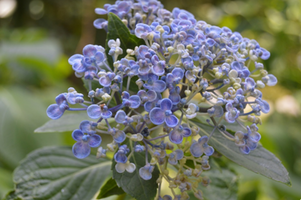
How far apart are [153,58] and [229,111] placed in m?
0.20

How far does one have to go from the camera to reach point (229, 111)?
59 centimetres

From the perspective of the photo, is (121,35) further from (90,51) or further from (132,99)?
(132,99)

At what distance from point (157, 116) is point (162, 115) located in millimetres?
11

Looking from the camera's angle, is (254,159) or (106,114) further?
(254,159)

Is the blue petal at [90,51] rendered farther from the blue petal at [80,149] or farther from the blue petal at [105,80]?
the blue petal at [80,149]

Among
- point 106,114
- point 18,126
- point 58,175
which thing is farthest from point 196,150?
point 18,126

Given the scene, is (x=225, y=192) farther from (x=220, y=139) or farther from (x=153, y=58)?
(x=153, y=58)

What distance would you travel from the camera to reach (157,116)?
0.58 meters

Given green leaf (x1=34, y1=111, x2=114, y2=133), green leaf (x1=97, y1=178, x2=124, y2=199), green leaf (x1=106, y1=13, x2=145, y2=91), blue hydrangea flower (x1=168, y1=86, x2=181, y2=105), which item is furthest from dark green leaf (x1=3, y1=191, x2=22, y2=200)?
blue hydrangea flower (x1=168, y1=86, x2=181, y2=105)

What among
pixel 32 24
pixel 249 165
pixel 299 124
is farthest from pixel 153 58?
pixel 32 24

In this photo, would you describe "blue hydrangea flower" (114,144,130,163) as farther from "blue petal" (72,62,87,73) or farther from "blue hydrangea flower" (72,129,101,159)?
"blue petal" (72,62,87,73)

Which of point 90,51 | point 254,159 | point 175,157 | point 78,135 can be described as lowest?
point 254,159

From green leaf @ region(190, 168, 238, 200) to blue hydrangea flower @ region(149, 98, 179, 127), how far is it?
1.51 feet

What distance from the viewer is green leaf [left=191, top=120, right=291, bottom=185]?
2.18 feet
